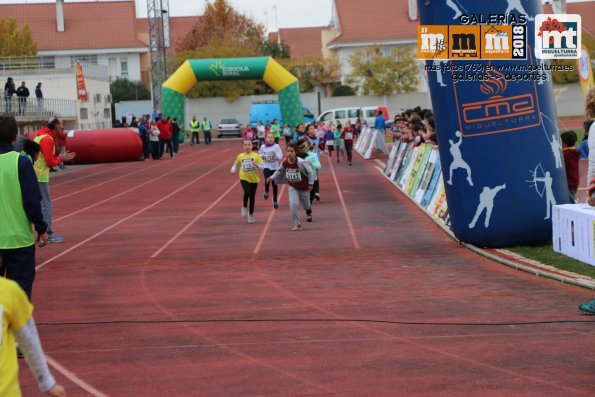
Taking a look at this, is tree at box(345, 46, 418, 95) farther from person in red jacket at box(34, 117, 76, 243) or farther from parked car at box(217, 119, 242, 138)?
person in red jacket at box(34, 117, 76, 243)

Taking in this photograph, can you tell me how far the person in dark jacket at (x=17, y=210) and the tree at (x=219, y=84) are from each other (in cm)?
7144

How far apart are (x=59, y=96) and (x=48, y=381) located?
5374 cm

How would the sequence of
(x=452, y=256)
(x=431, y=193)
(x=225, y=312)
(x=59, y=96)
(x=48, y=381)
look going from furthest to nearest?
(x=59, y=96), (x=431, y=193), (x=452, y=256), (x=225, y=312), (x=48, y=381)

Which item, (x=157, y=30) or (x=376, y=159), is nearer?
(x=376, y=159)

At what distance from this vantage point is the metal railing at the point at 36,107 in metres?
42.0

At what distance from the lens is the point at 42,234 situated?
343 inches

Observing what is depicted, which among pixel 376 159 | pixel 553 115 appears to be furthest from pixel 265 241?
pixel 376 159

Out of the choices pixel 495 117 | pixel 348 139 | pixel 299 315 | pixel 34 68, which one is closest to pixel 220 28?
pixel 34 68

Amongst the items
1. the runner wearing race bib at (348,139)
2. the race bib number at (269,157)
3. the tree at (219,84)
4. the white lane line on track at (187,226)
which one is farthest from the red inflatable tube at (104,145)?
the tree at (219,84)

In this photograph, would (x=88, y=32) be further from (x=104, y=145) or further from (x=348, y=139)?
(x=348, y=139)

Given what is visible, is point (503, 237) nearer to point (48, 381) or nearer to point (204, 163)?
point (48, 381)

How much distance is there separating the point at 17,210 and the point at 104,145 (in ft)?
118

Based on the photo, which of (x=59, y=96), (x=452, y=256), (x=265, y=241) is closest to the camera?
(x=452, y=256)

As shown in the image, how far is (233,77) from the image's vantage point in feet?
179
